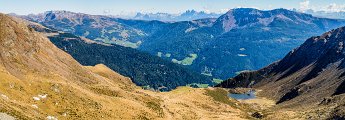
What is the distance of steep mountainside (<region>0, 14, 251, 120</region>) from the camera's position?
92938 mm

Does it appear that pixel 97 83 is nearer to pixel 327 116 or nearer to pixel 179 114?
pixel 179 114

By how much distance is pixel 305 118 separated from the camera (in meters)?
164

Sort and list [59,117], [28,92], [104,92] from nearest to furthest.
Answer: [59,117], [28,92], [104,92]

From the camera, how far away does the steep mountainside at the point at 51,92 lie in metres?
92.9

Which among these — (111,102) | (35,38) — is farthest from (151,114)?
(35,38)

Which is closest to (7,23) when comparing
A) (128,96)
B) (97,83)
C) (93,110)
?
(97,83)

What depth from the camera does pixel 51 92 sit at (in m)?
111

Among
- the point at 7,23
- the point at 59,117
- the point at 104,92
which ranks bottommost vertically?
the point at 104,92

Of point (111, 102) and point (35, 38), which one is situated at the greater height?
point (35, 38)

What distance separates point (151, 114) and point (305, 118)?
71173mm

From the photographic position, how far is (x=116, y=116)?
4360 inches

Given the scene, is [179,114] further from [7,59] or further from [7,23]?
[7,23]

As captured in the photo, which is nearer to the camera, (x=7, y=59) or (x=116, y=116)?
(x=116, y=116)

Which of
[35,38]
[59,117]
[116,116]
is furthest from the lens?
[35,38]
